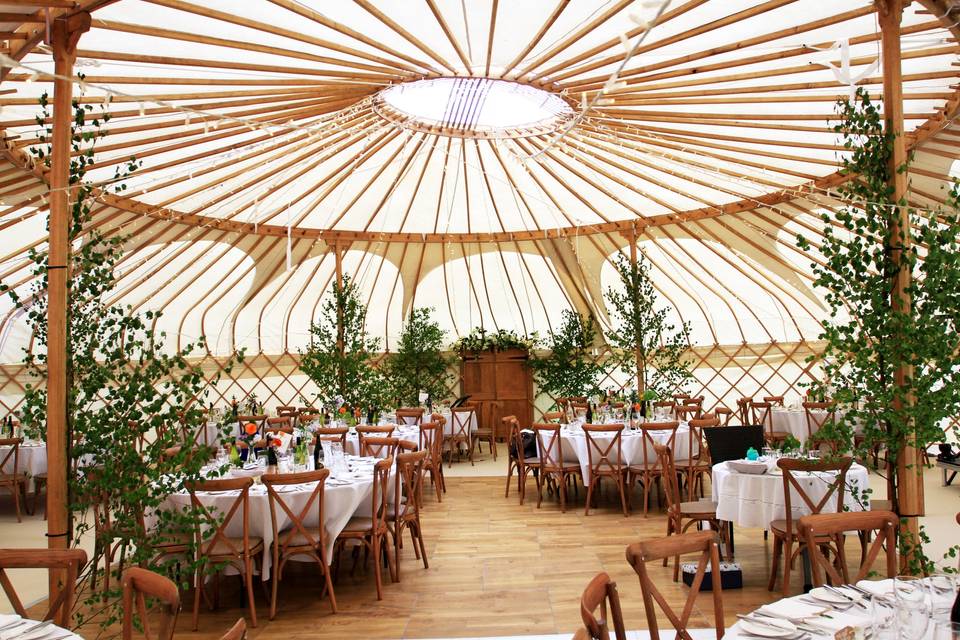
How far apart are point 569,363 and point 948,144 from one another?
235 inches

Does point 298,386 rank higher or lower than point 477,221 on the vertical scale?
lower

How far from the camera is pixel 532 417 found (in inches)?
458

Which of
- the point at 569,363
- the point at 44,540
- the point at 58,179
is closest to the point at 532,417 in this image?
the point at 569,363

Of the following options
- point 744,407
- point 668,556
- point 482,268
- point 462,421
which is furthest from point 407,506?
point 744,407

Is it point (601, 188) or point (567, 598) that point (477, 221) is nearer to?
point (601, 188)

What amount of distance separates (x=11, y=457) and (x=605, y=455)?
18.8 ft

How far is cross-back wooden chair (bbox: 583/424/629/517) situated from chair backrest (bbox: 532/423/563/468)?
0.28m

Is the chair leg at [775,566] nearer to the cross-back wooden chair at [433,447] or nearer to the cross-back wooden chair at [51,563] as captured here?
the cross-back wooden chair at [433,447]

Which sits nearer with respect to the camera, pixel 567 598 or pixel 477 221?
pixel 567 598

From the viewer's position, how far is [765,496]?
447 cm

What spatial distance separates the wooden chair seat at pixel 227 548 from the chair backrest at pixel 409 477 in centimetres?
92

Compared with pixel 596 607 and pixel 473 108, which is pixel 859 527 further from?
pixel 473 108

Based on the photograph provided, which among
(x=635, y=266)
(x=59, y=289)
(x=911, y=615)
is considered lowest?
(x=911, y=615)

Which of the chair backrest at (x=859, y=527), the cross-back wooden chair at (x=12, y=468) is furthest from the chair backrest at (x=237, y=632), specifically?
the cross-back wooden chair at (x=12, y=468)
